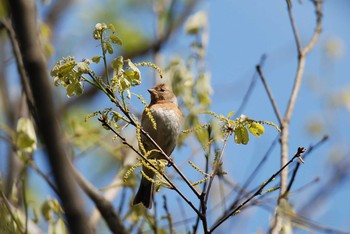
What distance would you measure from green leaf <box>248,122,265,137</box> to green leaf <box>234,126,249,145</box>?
30mm

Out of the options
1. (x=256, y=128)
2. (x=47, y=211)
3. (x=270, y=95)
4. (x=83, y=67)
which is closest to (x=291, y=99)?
(x=270, y=95)

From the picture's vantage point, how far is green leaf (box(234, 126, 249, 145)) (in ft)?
9.77

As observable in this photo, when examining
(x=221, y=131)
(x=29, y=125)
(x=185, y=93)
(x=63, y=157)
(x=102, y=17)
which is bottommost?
(x=63, y=157)

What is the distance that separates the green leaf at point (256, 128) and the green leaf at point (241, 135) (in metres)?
0.03

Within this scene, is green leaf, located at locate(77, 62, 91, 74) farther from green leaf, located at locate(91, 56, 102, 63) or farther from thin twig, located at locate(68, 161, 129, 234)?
thin twig, located at locate(68, 161, 129, 234)

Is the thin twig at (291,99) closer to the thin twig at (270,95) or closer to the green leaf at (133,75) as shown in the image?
the thin twig at (270,95)

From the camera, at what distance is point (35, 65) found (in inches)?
62.9

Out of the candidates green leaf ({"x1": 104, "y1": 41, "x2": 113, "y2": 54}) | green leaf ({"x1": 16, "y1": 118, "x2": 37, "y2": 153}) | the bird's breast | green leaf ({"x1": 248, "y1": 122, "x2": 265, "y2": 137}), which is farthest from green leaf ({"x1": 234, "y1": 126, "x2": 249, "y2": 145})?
the bird's breast

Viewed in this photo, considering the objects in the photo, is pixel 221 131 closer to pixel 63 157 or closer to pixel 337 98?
pixel 63 157

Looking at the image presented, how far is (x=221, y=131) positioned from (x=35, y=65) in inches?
63.5

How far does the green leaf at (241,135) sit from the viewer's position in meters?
2.98

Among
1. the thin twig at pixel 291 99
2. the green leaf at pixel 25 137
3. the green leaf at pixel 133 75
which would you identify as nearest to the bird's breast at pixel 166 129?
the thin twig at pixel 291 99

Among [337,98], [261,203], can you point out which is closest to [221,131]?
[261,203]

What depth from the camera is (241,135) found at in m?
2.99
